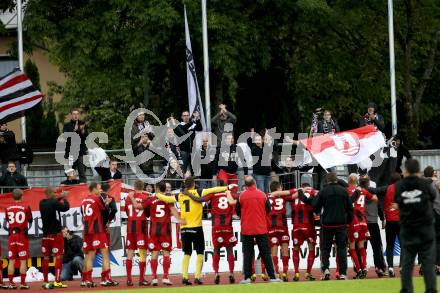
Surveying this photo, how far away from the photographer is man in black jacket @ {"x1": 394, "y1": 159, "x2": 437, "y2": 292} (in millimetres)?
19469

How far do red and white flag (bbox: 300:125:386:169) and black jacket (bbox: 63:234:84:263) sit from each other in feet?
19.0

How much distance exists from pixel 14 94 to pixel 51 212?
208 inches

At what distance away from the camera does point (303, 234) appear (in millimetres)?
27094

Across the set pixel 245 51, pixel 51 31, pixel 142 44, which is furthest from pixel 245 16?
pixel 51 31

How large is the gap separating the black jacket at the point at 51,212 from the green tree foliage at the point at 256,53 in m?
10.2

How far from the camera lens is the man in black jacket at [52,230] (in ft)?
88.0

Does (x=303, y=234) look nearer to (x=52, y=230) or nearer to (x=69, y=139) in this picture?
(x=52, y=230)

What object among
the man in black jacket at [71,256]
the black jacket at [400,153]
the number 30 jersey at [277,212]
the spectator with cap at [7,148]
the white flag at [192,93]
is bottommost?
the man in black jacket at [71,256]

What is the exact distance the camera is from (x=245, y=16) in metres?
37.7

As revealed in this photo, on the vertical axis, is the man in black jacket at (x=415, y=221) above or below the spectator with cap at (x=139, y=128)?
below

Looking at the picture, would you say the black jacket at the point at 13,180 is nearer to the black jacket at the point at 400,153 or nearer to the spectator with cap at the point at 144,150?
the spectator with cap at the point at 144,150

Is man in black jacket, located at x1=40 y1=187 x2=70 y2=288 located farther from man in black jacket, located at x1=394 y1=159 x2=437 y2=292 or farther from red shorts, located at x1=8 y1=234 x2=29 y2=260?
man in black jacket, located at x1=394 y1=159 x2=437 y2=292

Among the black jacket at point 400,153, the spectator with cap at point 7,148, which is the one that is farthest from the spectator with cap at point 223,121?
the spectator with cap at point 7,148

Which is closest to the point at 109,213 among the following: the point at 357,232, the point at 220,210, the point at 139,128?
the point at 220,210
